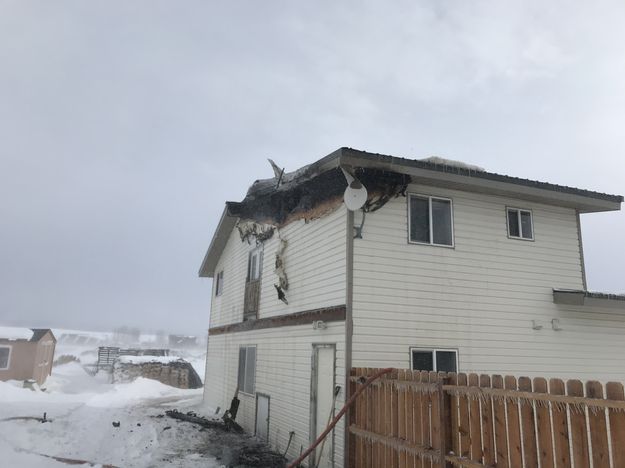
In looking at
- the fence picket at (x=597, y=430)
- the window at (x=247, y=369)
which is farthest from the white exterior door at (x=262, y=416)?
the fence picket at (x=597, y=430)

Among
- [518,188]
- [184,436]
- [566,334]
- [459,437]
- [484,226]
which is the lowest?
[184,436]

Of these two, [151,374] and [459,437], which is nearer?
[459,437]

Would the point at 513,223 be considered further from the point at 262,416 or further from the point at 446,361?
the point at 262,416

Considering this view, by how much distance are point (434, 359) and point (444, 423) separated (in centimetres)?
364

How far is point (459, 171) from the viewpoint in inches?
363

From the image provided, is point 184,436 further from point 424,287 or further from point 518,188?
point 518,188

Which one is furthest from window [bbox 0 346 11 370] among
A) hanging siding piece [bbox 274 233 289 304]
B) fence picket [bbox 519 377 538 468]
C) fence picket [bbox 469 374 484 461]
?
fence picket [bbox 519 377 538 468]

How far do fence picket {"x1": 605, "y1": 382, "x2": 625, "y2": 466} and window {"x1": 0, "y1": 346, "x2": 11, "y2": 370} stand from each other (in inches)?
1510

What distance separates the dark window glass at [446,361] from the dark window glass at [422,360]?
16 centimetres

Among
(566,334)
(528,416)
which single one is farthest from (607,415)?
(566,334)

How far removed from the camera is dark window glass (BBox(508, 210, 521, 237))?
404 inches

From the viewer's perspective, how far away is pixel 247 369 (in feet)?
46.0

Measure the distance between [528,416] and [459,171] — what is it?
5.85 metres

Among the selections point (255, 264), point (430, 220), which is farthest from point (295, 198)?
point (255, 264)
